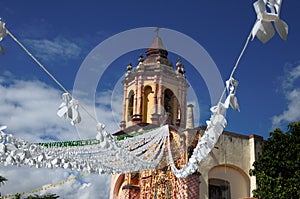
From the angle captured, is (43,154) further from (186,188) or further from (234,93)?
(186,188)

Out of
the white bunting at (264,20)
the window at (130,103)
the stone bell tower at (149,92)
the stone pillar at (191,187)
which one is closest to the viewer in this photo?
the white bunting at (264,20)

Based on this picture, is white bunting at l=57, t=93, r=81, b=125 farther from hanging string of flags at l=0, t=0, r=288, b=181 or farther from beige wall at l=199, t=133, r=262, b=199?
beige wall at l=199, t=133, r=262, b=199

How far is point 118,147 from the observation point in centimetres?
1009

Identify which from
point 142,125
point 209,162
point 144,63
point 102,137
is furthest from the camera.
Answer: point 144,63

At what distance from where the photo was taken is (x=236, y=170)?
68.2ft

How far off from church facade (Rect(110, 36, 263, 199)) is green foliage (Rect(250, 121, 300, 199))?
64.2 inches

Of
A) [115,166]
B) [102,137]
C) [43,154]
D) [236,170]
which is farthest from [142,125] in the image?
[102,137]

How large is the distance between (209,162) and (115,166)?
841 centimetres

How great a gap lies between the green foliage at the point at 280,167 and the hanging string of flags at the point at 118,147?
5.74 meters

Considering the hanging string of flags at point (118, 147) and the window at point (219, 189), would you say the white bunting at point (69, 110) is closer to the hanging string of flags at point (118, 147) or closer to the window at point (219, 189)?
the hanging string of flags at point (118, 147)

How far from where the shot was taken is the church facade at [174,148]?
1902 centimetres

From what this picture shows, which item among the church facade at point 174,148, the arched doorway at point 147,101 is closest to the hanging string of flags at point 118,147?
the church facade at point 174,148

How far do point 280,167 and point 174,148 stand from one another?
→ 4629mm

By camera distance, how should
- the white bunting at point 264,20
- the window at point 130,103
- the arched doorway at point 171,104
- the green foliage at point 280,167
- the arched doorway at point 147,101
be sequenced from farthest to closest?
the window at point 130,103, the arched doorway at point 147,101, the arched doorway at point 171,104, the green foliage at point 280,167, the white bunting at point 264,20
